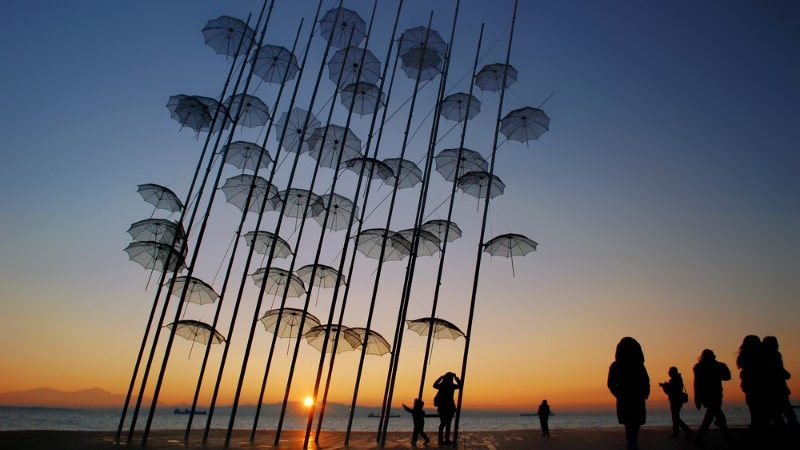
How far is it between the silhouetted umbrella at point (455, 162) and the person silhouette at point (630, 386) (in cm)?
1264

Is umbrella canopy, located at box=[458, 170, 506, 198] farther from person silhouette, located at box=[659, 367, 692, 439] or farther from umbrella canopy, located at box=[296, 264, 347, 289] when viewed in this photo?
person silhouette, located at box=[659, 367, 692, 439]

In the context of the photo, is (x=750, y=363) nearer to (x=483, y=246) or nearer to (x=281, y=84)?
(x=483, y=246)

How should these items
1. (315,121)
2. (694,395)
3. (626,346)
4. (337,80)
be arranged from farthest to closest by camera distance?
(315,121) → (337,80) → (694,395) → (626,346)

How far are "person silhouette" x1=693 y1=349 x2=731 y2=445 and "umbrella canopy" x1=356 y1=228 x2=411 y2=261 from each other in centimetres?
1002

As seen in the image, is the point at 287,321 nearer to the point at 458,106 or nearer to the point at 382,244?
the point at 382,244

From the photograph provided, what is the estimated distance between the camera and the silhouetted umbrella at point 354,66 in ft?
70.1

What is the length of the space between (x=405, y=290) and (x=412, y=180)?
20.2 feet

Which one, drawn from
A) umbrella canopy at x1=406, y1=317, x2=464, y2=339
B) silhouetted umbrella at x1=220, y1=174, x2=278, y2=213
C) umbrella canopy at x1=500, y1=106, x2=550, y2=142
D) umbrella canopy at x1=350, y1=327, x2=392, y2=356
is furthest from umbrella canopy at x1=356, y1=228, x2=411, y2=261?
umbrella canopy at x1=500, y1=106, x2=550, y2=142

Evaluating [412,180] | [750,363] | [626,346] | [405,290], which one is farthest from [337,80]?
[750,363]

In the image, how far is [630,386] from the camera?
29.7 ft

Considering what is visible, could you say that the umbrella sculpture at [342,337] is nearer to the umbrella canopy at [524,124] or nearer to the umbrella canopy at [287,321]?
the umbrella canopy at [287,321]

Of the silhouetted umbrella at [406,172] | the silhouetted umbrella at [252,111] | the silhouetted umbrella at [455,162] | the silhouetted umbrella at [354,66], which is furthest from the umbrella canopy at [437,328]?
the silhouetted umbrella at [252,111]

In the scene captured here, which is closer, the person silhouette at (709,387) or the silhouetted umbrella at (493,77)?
the person silhouette at (709,387)

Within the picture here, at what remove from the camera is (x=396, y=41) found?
2203cm
